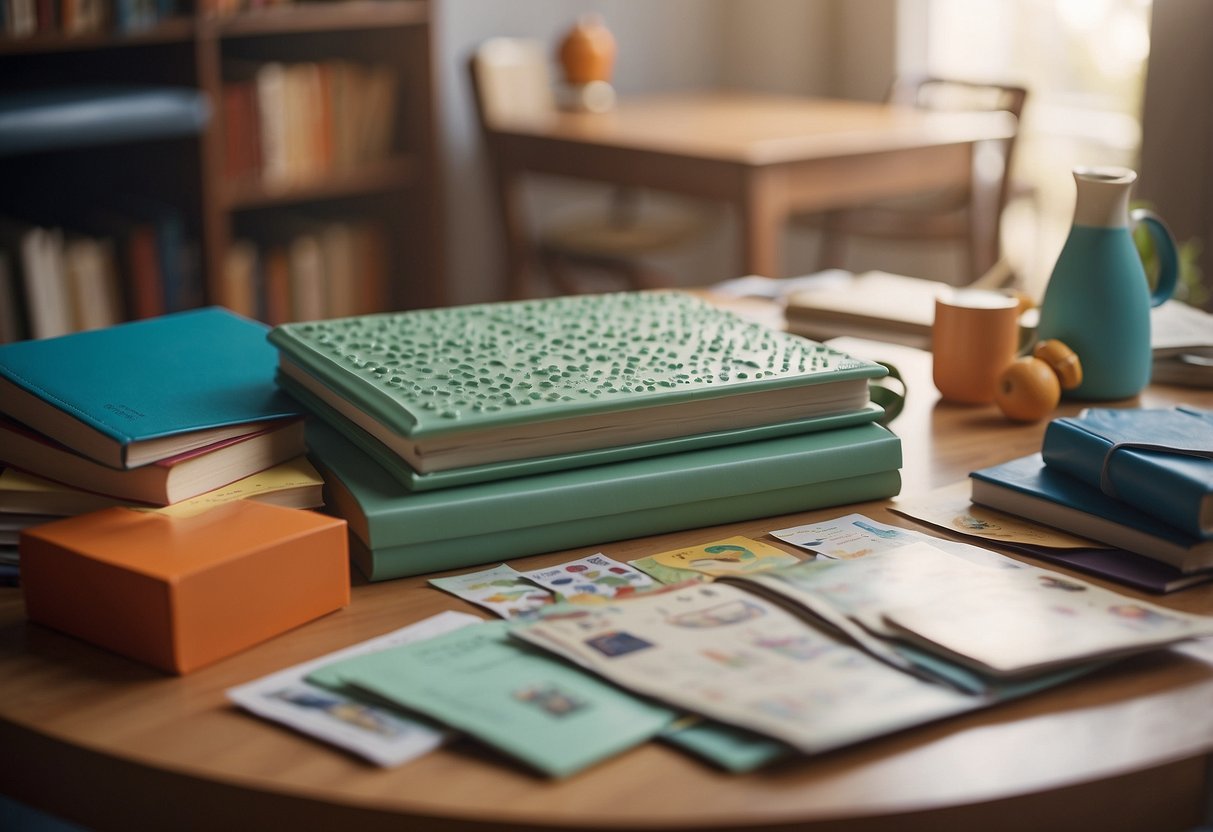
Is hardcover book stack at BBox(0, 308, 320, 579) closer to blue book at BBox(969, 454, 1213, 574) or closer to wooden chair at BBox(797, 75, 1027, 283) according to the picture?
blue book at BBox(969, 454, 1213, 574)

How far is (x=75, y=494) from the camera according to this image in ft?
2.90

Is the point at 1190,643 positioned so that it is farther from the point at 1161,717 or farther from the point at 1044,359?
the point at 1044,359

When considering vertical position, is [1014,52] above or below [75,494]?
above

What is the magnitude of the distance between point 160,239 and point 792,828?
2.70 m

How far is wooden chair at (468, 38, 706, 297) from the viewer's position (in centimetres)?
346

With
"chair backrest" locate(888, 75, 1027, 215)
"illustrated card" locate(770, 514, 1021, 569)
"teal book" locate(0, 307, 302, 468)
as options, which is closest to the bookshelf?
"chair backrest" locate(888, 75, 1027, 215)

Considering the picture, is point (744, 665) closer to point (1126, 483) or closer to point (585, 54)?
point (1126, 483)

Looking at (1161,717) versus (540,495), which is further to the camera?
(540,495)

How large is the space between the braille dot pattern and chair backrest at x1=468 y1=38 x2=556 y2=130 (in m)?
2.34

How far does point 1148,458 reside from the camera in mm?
899

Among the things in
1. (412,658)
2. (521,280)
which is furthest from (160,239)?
(412,658)

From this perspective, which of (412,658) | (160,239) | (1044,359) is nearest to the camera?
(412,658)

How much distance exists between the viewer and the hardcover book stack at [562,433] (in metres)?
0.88

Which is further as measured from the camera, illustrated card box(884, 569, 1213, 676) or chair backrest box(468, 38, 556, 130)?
chair backrest box(468, 38, 556, 130)
